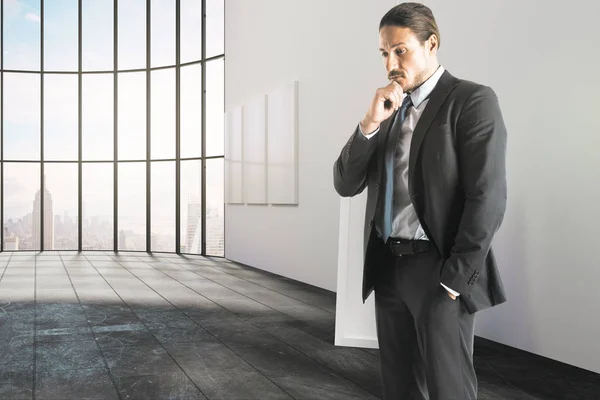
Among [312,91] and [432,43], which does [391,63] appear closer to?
[432,43]

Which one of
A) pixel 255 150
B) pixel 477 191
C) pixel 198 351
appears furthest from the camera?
pixel 255 150

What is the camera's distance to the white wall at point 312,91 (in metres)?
6.65

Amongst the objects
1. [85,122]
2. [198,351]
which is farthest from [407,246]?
[85,122]

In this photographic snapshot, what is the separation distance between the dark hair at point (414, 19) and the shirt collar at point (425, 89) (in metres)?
0.10

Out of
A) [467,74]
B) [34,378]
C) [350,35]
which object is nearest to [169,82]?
[350,35]

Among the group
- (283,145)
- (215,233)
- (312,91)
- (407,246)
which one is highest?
(312,91)

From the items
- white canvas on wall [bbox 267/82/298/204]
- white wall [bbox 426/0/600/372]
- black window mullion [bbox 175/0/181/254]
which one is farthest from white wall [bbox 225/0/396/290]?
black window mullion [bbox 175/0/181/254]

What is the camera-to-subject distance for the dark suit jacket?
150 cm

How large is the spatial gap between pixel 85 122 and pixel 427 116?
12.7 metres

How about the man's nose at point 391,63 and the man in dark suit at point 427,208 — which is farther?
the man's nose at point 391,63

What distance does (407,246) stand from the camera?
1.61 m

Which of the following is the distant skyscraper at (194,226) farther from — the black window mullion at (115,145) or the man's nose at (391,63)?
the man's nose at (391,63)

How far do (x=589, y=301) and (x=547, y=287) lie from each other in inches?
12.6

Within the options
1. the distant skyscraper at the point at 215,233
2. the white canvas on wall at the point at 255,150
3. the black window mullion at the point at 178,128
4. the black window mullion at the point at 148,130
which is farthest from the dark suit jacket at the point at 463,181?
the black window mullion at the point at 148,130
